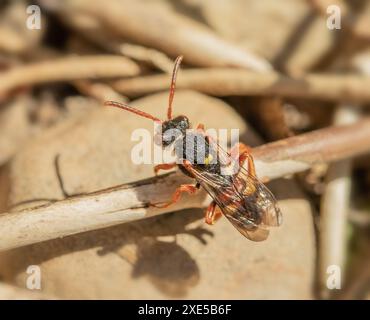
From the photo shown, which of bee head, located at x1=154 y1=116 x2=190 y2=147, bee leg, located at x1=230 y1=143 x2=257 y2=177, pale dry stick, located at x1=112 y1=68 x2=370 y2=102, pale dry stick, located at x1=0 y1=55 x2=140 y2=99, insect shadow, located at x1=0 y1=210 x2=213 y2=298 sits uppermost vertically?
pale dry stick, located at x1=0 y1=55 x2=140 y2=99

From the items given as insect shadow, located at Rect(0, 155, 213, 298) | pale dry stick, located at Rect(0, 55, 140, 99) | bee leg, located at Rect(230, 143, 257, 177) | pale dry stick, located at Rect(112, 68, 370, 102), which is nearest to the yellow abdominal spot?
bee leg, located at Rect(230, 143, 257, 177)

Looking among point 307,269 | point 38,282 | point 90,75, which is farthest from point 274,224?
point 90,75

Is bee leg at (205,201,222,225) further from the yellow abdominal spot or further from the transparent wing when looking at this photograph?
the yellow abdominal spot

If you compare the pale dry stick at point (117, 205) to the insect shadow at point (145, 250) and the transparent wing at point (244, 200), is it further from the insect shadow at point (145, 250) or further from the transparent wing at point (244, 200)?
the insect shadow at point (145, 250)

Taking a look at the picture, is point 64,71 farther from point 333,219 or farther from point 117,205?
point 333,219

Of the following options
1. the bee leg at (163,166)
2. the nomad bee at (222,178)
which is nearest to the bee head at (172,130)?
the nomad bee at (222,178)

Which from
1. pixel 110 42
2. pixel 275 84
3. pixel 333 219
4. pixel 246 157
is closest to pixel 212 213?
pixel 246 157
